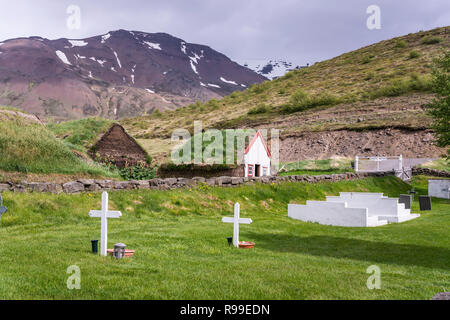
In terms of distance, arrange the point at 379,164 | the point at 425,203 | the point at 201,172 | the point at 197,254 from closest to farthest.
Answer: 1. the point at 197,254
2. the point at 425,203
3. the point at 201,172
4. the point at 379,164

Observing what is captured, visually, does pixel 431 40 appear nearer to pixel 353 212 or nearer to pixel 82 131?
pixel 82 131

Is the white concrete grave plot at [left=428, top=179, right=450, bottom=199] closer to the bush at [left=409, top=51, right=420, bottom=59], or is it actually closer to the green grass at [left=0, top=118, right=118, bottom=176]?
the green grass at [left=0, top=118, right=118, bottom=176]

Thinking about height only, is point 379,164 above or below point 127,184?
above

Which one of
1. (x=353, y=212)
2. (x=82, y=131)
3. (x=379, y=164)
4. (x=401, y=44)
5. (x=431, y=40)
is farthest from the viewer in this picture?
(x=401, y=44)

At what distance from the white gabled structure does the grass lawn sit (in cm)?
930

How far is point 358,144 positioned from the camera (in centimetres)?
5247

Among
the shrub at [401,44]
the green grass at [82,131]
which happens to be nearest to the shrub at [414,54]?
the shrub at [401,44]

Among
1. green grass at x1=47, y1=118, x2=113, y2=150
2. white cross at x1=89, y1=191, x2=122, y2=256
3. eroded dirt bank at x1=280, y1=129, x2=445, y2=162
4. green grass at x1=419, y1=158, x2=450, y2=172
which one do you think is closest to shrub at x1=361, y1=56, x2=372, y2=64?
eroded dirt bank at x1=280, y1=129, x2=445, y2=162

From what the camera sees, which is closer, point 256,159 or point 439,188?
point 439,188

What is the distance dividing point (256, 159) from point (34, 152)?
1642 centimetres

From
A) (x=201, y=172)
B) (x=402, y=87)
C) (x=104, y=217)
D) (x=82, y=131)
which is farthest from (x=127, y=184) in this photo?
(x=402, y=87)

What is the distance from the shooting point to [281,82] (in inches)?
4636

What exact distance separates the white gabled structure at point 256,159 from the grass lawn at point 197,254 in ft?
30.5
